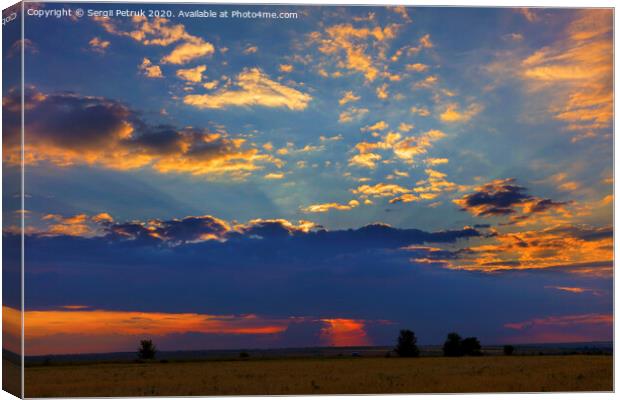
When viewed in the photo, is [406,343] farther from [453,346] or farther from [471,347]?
[471,347]

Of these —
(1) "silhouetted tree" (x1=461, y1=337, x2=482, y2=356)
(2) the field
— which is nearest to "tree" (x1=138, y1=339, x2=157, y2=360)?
(2) the field

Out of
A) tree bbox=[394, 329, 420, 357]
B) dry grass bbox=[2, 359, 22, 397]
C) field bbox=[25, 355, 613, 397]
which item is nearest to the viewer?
dry grass bbox=[2, 359, 22, 397]

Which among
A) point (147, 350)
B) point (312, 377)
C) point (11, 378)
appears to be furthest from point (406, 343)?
point (11, 378)

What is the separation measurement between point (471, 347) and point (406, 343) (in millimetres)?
2283

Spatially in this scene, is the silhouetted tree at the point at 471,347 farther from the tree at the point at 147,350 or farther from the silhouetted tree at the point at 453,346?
the tree at the point at 147,350

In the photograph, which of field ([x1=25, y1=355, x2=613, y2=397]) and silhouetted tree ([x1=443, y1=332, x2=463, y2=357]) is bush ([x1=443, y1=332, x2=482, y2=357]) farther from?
field ([x1=25, y1=355, x2=613, y2=397])

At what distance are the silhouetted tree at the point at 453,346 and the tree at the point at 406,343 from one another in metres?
0.91

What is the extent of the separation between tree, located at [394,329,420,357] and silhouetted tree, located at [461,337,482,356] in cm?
142

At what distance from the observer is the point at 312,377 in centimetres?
2742

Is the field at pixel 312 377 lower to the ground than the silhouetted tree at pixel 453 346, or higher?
lower

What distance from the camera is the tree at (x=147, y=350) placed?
88.5 ft

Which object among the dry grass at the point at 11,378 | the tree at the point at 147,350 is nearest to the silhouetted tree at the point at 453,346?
the tree at the point at 147,350

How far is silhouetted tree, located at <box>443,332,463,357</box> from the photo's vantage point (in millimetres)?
28469

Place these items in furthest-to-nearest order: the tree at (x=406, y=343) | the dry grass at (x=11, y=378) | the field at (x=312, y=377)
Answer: the tree at (x=406, y=343) → the field at (x=312, y=377) → the dry grass at (x=11, y=378)
